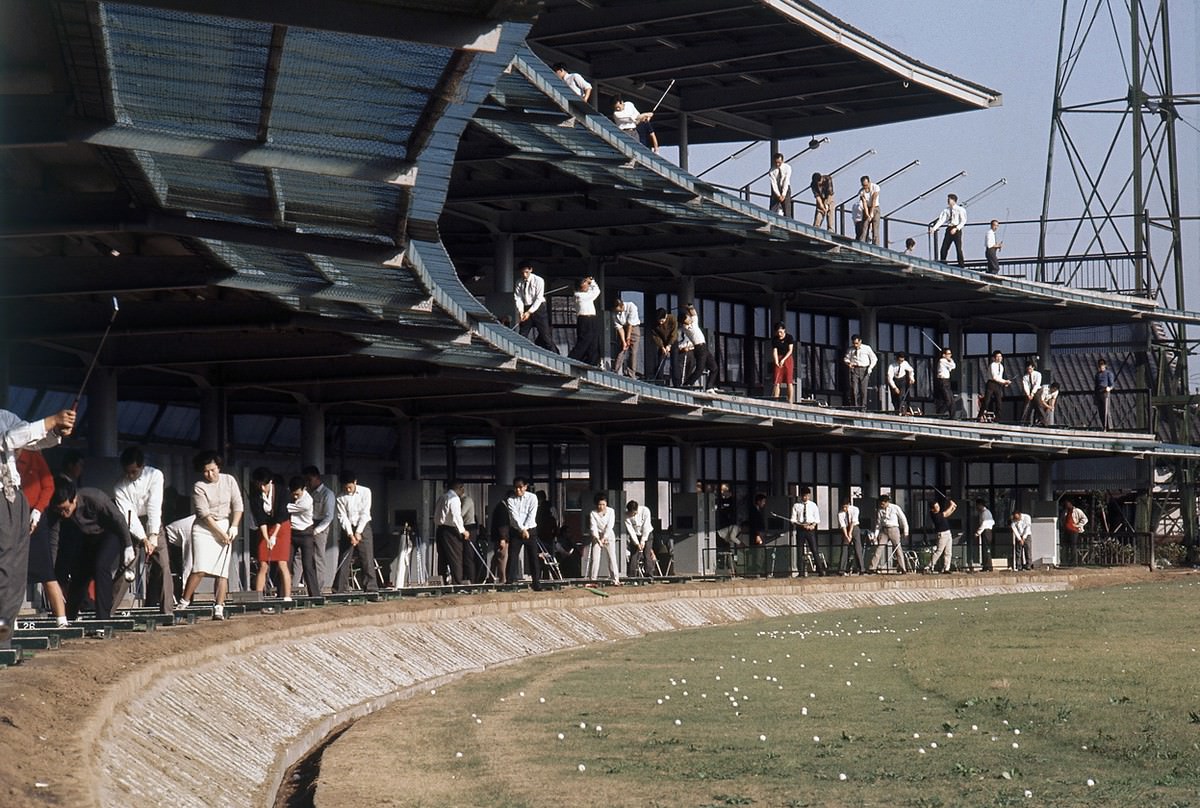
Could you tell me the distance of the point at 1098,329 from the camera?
5784 cm

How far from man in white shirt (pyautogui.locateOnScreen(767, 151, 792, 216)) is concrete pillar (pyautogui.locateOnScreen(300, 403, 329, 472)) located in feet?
45.9

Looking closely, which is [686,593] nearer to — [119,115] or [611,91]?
[611,91]

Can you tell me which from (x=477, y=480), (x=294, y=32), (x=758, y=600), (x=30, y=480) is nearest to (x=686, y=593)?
(x=758, y=600)

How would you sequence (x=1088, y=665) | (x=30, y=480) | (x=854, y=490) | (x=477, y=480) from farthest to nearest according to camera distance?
(x=854, y=490) < (x=477, y=480) < (x=1088, y=665) < (x=30, y=480)

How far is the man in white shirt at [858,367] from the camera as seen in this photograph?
45.4m

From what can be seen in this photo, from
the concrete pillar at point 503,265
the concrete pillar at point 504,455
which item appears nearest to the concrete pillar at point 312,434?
the concrete pillar at point 503,265

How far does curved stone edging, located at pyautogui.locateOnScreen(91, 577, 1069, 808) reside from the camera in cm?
1130

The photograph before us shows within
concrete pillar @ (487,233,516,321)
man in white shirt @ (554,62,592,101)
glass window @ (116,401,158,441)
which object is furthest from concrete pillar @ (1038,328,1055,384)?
glass window @ (116,401,158,441)

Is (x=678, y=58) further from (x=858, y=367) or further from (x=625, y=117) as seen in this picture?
(x=858, y=367)

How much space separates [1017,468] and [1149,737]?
44.5 metres

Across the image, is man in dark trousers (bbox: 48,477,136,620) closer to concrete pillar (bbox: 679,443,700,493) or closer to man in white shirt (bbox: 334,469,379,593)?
man in white shirt (bbox: 334,469,379,593)

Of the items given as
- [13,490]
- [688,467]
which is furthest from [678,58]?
[13,490]

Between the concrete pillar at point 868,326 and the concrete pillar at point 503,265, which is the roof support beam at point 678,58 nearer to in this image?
the concrete pillar at point 503,265

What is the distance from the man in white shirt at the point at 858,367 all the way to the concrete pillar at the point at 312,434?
1763 cm
